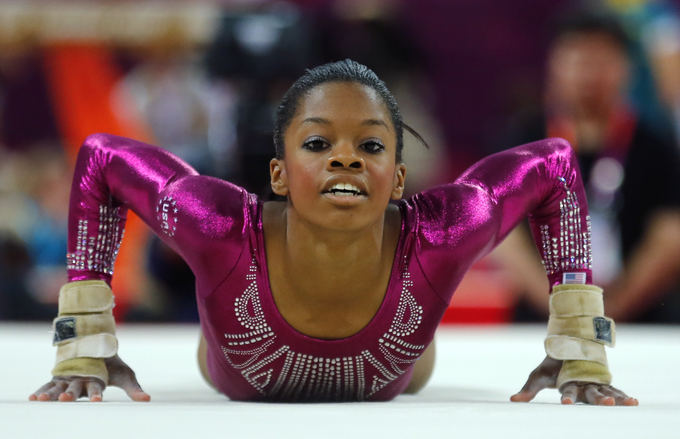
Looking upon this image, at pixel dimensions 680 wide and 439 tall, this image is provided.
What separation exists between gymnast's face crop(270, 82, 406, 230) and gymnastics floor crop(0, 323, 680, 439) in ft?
1.14

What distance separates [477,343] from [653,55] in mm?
2463

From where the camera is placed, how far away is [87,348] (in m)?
1.78

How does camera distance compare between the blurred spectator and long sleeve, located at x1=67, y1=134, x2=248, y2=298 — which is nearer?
long sleeve, located at x1=67, y1=134, x2=248, y2=298

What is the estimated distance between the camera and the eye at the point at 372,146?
162 centimetres

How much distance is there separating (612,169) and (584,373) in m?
1.98

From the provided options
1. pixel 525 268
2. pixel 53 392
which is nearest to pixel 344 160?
pixel 53 392

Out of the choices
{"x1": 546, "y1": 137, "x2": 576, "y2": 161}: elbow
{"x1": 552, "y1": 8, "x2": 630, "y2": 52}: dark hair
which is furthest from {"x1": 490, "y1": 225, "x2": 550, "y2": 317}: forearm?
{"x1": 546, "y1": 137, "x2": 576, "y2": 161}: elbow

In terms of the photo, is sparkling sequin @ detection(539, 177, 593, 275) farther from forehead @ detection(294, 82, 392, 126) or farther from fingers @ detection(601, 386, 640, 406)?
forehead @ detection(294, 82, 392, 126)

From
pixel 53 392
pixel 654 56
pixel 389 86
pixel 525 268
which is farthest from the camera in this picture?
pixel 654 56

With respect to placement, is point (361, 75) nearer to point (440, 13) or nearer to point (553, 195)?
point (553, 195)

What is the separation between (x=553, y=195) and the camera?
1900 millimetres

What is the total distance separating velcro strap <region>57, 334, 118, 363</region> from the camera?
1.77 m

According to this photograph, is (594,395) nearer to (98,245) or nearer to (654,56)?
(98,245)

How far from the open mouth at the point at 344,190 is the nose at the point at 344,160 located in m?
0.03
